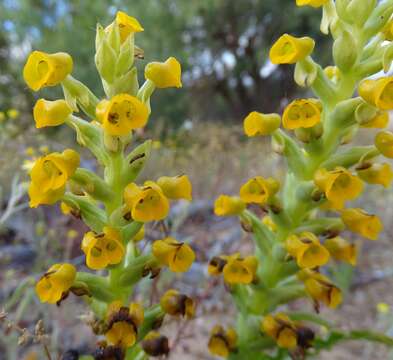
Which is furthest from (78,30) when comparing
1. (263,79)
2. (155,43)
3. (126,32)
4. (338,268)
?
(126,32)

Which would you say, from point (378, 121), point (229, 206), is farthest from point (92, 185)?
point (378, 121)

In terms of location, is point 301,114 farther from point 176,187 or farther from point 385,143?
point 176,187

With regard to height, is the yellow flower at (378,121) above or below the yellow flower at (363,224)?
above

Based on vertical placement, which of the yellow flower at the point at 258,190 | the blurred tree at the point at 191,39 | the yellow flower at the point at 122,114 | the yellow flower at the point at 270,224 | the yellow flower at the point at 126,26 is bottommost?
the blurred tree at the point at 191,39

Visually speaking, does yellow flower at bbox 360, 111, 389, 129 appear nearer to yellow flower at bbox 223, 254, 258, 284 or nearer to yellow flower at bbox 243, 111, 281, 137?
yellow flower at bbox 243, 111, 281, 137

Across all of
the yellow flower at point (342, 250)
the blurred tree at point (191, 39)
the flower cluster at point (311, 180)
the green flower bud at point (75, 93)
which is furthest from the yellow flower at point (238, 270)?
the blurred tree at point (191, 39)

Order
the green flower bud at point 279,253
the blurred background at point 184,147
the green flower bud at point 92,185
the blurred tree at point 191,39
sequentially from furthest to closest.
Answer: the blurred tree at point 191,39 → the blurred background at point 184,147 → the green flower bud at point 279,253 → the green flower bud at point 92,185

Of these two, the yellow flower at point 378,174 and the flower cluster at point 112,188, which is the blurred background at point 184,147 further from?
the yellow flower at point 378,174
